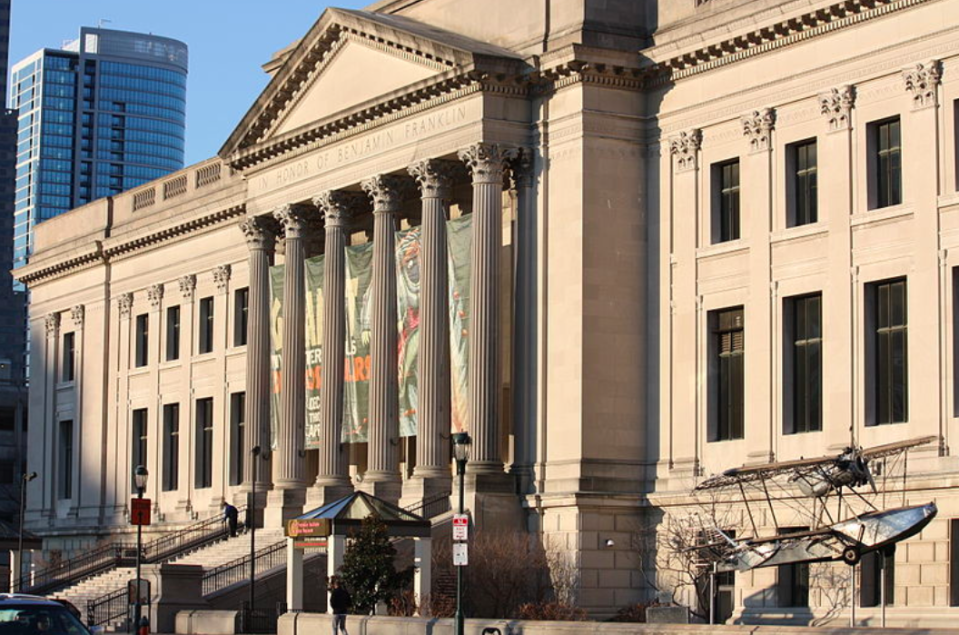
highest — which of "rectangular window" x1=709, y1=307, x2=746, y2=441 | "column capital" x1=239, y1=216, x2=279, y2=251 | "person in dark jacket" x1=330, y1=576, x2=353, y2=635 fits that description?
"column capital" x1=239, y1=216, x2=279, y2=251

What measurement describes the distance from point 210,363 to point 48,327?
16275 millimetres

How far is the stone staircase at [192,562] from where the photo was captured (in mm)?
62772

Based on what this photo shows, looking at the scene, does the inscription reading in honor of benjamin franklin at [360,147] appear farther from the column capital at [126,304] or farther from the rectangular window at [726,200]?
the column capital at [126,304]

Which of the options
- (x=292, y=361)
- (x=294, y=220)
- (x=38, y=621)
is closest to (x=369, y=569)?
(x=292, y=361)

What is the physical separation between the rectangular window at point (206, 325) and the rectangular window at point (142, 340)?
4761 mm

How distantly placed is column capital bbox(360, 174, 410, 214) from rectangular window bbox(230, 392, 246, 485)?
50.6 feet

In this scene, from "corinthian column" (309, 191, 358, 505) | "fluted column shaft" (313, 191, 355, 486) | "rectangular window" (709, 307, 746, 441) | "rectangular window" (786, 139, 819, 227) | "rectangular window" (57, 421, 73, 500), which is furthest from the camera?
"rectangular window" (57, 421, 73, 500)

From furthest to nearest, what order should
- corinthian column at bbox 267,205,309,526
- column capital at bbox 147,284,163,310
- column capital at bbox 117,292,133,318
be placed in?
column capital at bbox 117,292,133,318, column capital at bbox 147,284,163,310, corinthian column at bbox 267,205,309,526

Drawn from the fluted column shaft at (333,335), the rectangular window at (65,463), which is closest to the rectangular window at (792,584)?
the fluted column shaft at (333,335)

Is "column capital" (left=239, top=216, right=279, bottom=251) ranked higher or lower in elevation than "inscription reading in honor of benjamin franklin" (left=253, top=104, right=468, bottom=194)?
lower

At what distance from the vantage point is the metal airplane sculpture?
41.6 meters

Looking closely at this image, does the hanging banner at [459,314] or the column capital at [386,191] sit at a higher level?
the column capital at [386,191]

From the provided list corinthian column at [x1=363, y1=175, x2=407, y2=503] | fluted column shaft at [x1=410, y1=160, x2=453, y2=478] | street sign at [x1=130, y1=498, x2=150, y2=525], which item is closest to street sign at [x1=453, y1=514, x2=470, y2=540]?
street sign at [x1=130, y1=498, x2=150, y2=525]

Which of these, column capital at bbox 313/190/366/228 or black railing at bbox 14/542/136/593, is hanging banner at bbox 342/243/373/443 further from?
black railing at bbox 14/542/136/593
